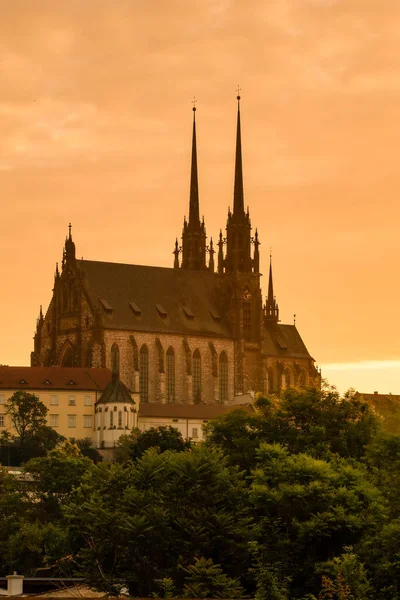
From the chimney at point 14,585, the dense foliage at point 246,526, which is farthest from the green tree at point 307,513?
the chimney at point 14,585

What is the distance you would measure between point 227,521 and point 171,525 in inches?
119

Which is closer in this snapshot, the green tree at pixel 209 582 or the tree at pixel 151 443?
the green tree at pixel 209 582

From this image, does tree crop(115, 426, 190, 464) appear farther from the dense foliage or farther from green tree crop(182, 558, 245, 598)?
green tree crop(182, 558, 245, 598)

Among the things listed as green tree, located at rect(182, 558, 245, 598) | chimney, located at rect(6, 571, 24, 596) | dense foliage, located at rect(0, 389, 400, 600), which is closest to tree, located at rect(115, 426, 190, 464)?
dense foliage, located at rect(0, 389, 400, 600)

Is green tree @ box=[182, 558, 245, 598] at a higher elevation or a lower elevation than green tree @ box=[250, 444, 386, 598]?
lower

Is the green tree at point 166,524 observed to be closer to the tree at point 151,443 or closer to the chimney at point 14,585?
the chimney at point 14,585

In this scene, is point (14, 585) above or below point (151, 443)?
below

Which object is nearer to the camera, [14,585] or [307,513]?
[307,513]

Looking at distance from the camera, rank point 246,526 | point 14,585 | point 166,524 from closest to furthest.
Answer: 1. point 246,526
2. point 166,524
3. point 14,585

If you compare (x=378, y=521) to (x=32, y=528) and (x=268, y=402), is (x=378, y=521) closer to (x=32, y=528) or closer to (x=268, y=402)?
(x=268, y=402)

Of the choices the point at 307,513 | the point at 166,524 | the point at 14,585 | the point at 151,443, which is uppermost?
the point at 151,443

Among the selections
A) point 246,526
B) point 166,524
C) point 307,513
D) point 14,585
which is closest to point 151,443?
point 14,585

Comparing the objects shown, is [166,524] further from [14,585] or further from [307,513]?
[14,585]

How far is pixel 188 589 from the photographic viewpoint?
80750 millimetres
